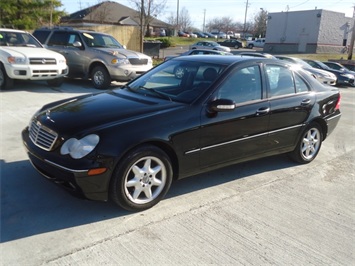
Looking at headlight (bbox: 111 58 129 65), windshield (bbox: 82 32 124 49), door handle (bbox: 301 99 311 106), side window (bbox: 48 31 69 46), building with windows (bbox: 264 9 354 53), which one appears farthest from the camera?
building with windows (bbox: 264 9 354 53)

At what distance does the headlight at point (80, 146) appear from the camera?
3.13 metres

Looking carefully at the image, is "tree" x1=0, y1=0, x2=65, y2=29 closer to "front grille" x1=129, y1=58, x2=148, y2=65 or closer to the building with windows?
"front grille" x1=129, y1=58, x2=148, y2=65

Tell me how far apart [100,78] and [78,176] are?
813 cm

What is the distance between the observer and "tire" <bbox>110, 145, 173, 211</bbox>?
3.25 m

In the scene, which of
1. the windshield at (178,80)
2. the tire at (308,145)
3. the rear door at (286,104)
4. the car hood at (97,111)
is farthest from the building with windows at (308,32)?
the car hood at (97,111)

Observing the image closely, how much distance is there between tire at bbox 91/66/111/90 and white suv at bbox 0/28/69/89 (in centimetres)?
100

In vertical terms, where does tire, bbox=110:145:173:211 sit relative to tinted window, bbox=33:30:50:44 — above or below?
below

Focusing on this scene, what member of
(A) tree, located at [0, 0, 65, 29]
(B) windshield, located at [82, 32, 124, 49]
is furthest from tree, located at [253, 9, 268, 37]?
(B) windshield, located at [82, 32, 124, 49]

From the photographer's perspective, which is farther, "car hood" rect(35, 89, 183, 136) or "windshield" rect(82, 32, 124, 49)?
"windshield" rect(82, 32, 124, 49)

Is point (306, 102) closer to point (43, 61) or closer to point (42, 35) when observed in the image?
point (43, 61)

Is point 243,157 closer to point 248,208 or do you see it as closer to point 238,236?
point 248,208

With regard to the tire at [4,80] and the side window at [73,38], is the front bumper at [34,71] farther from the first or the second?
the side window at [73,38]

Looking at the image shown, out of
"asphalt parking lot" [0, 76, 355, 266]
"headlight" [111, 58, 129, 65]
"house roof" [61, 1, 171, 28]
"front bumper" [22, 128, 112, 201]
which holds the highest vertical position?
"house roof" [61, 1, 171, 28]

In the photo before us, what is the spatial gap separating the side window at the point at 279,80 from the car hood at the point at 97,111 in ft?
4.83
